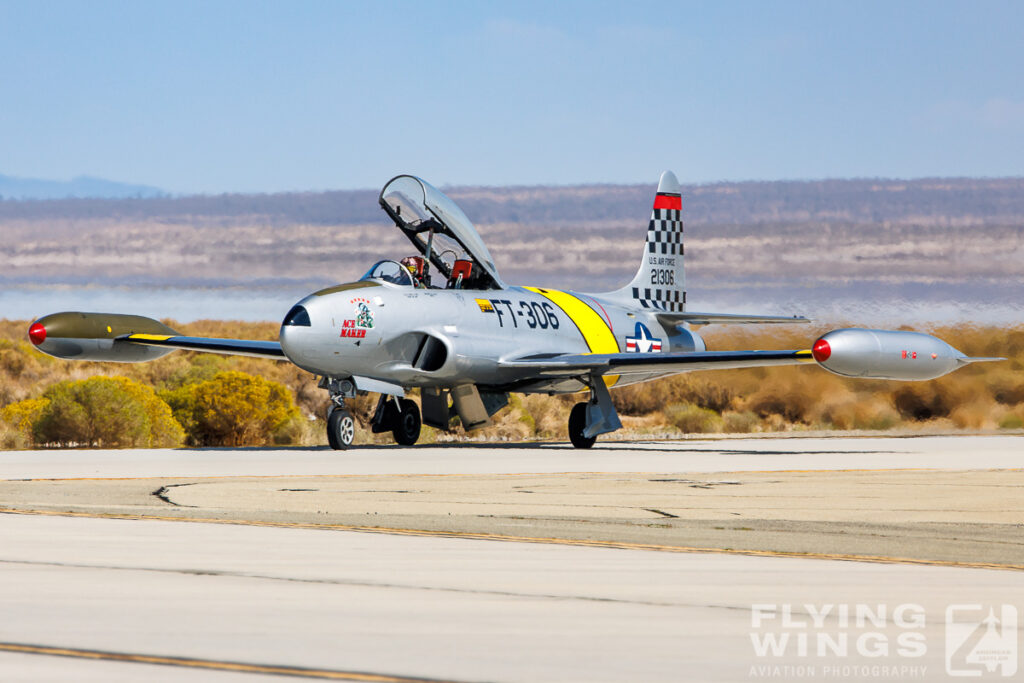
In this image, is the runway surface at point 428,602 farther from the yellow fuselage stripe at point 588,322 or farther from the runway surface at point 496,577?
the yellow fuselage stripe at point 588,322

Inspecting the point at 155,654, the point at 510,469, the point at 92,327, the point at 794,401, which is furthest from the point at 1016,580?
the point at 794,401

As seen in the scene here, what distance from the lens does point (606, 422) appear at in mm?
27844

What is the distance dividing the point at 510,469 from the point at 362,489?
4.36 metres

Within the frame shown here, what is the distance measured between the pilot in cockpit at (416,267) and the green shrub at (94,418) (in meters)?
7.14

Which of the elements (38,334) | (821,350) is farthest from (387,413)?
(821,350)

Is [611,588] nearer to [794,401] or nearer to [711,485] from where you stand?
[711,485]

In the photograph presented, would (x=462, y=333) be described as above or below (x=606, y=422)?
above

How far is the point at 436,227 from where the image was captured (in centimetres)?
2644

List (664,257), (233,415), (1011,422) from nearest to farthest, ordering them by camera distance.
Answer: (233,415) → (664,257) → (1011,422)

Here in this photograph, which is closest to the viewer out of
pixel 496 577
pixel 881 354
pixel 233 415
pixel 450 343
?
pixel 496 577

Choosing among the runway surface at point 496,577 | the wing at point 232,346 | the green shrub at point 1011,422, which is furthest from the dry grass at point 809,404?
the runway surface at point 496,577

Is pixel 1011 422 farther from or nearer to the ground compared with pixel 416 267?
nearer to the ground

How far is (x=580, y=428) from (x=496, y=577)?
63.1 feet

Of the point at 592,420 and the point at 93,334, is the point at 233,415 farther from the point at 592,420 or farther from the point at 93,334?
the point at 592,420
